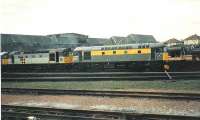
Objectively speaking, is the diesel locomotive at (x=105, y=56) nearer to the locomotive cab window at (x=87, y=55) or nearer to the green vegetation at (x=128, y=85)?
the locomotive cab window at (x=87, y=55)

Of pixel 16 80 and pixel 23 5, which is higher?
pixel 23 5

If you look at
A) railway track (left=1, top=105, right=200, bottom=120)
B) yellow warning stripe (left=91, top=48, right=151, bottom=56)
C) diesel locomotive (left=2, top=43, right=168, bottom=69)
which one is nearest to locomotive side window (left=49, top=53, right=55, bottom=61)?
diesel locomotive (left=2, top=43, right=168, bottom=69)

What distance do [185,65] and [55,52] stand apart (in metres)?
12.2

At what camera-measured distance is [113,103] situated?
11078 mm

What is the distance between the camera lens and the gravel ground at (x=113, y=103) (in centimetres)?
982

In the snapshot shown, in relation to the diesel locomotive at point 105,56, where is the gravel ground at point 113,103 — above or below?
below

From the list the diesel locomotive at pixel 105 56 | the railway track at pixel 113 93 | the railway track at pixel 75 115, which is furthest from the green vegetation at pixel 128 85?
the diesel locomotive at pixel 105 56

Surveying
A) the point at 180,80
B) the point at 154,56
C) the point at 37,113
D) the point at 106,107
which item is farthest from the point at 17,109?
the point at 154,56

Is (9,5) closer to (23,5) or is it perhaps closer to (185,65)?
(23,5)

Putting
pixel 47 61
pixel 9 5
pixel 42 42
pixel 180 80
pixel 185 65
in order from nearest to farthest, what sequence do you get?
pixel 9 5, pixel 180 80, pixel 185 65, pixel 47 61, pixel 42 42

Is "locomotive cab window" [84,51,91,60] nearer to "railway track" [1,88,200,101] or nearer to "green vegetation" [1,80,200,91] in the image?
"green vegetation" [1,80,200,91]

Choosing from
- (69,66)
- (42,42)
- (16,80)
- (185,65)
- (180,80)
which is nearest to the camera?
(180,80)

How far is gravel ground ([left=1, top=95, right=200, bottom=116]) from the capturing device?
9818mm

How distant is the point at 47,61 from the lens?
29.3m
